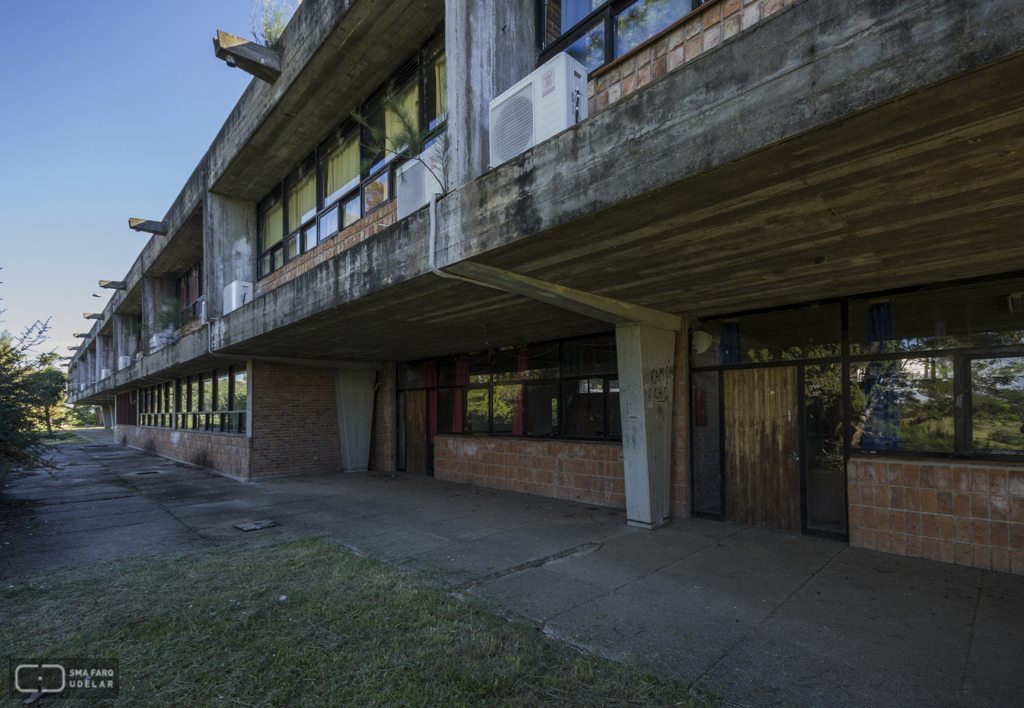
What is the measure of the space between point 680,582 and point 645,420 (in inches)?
89.3

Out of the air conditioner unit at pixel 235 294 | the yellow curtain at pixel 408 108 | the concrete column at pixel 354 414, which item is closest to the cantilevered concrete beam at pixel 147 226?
the air conditioner unit at pixel 235 294

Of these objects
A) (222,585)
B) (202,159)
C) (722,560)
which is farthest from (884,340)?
(202,159)

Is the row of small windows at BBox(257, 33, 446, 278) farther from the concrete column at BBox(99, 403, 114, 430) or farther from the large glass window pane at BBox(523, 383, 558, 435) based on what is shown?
the concrete column at BBox(99, 403, 114, 430)

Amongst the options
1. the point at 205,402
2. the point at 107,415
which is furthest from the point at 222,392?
the point at 107,415

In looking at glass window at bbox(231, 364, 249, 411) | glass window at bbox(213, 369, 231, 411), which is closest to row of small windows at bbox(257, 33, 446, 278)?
glass window at bbox(231, 364, 249, 411)

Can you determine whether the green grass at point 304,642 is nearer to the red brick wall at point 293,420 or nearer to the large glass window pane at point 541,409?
the large glass window pane at point 541,409

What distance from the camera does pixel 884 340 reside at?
224 inches

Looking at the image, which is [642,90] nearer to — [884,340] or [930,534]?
[884,340]

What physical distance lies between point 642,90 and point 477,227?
1.82 metres

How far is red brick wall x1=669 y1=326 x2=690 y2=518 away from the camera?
23.4 feet

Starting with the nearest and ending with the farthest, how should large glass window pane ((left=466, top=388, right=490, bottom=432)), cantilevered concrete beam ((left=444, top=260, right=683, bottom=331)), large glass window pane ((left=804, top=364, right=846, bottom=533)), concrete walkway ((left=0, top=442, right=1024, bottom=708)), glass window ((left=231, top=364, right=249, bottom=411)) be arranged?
concrete walkway ((left=0, top=442, right=1024, bottom=708)) → cantilevered concrete beam ((left=444, top=260, right=683, bottom=331)) → large glass window pane ((left=804, top=364, right=846, bottom=533)) → large glass window pane ((left=466, top=388, right=490, bottom=432)) → glass window ((left=231, top=364, right=249, bottom=411))

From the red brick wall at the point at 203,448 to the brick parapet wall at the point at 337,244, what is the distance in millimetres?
3699

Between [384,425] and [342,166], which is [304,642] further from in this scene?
[384,425]

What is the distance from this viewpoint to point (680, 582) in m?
4.73
